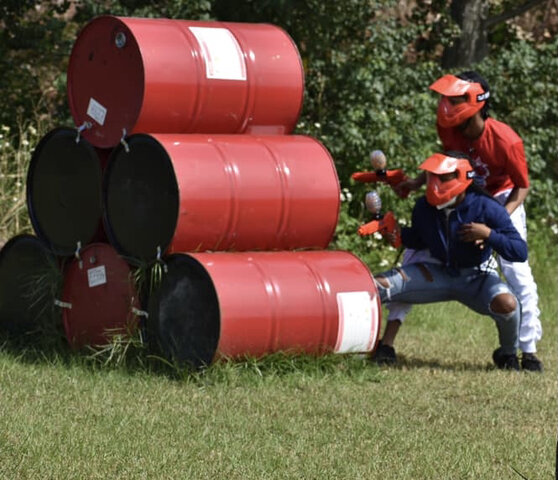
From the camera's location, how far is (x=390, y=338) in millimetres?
7727

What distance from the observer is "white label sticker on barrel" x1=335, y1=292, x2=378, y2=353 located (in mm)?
7000

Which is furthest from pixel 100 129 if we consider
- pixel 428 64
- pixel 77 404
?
pixel 428 64

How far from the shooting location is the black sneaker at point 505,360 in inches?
296

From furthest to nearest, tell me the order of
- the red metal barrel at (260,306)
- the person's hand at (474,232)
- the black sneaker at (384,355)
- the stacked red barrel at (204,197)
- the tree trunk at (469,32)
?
the tree trunk at (469,32) < the black sneaker at (384,355) < the person's hand at (474,232) < the stacked red barrel at (204,197) < the red metal barrel at (260,306)

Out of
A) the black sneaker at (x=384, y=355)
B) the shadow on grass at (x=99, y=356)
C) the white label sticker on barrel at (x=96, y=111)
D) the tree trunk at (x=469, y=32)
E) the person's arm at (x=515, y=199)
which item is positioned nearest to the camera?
the shadow on grass at (x=99, y=356)

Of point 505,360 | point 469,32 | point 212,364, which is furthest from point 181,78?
point 469,32

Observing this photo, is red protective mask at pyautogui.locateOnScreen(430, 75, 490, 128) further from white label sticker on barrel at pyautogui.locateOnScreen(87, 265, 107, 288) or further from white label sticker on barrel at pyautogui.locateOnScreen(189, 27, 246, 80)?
white label sticker on barrel at pyautogui.locateOnScreen(87, 265, 107, 288)

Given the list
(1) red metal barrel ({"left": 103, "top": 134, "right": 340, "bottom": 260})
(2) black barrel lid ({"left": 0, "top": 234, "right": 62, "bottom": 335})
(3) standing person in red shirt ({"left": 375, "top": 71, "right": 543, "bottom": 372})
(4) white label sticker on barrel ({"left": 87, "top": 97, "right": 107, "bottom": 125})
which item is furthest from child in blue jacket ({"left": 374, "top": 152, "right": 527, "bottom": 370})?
(2) black barrel lid ({"left": 0, "top": 234, "right": 62, "bottom": 335})

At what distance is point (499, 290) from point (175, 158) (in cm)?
193

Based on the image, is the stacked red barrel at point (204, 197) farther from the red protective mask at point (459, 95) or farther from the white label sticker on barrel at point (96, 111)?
the red protective mask at point (459, 95)

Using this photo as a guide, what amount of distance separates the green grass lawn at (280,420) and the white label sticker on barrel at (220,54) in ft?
5.05

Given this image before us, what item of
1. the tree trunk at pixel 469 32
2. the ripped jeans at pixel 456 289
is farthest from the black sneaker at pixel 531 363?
the tree trunk at pixel 469 32

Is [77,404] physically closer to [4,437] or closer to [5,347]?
[4,437]

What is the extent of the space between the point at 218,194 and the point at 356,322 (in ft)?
3.24
